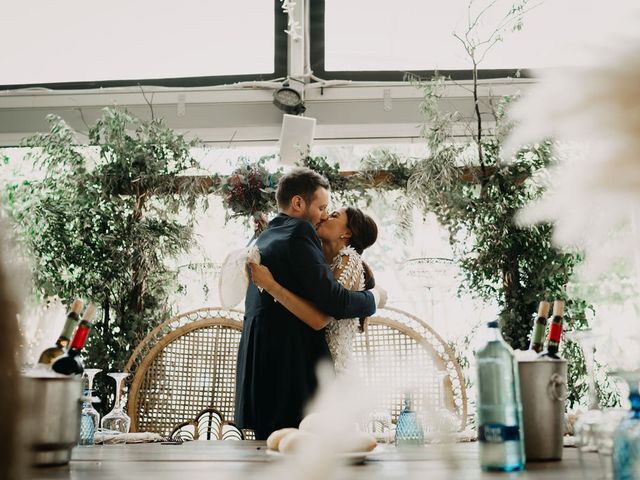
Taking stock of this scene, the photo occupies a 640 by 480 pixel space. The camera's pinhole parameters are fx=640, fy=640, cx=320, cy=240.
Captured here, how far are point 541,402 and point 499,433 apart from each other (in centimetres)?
18

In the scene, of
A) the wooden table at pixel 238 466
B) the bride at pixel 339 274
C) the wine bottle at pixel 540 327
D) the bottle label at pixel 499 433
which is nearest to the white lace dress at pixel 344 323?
the bride at pixel 339 274

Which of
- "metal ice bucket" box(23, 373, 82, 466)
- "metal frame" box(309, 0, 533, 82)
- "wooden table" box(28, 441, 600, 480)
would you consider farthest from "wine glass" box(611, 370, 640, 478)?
"metal frame" box(309, 0, 533, 82)

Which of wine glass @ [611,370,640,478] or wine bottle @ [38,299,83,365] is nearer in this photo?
wine glass @ [611,370,640,478]

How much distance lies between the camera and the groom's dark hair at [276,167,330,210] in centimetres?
273

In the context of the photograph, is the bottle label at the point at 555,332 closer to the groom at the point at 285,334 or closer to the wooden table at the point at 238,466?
the wooden table at the point at 238,466

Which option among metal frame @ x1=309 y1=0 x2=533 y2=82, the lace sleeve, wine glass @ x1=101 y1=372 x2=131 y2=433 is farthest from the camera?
metal frame @ x1=309 y1=0 x2=533 y2=82

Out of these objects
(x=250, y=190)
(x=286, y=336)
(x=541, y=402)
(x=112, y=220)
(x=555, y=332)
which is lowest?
(x=541, y=402)

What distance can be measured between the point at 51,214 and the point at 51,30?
162 cm

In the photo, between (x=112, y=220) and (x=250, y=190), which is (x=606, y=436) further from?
(x=112, y=220)

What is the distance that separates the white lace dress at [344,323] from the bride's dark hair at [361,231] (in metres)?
0.15

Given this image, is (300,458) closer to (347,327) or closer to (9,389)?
(9,389)

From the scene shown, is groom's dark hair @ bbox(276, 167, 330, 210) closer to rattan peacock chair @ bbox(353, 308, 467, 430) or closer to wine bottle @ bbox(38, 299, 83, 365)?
rattan peacock chair @ bbox(353, 308, 467, 430)

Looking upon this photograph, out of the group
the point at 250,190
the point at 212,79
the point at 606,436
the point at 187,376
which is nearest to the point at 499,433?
the point at 606,436

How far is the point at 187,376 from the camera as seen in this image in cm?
299
